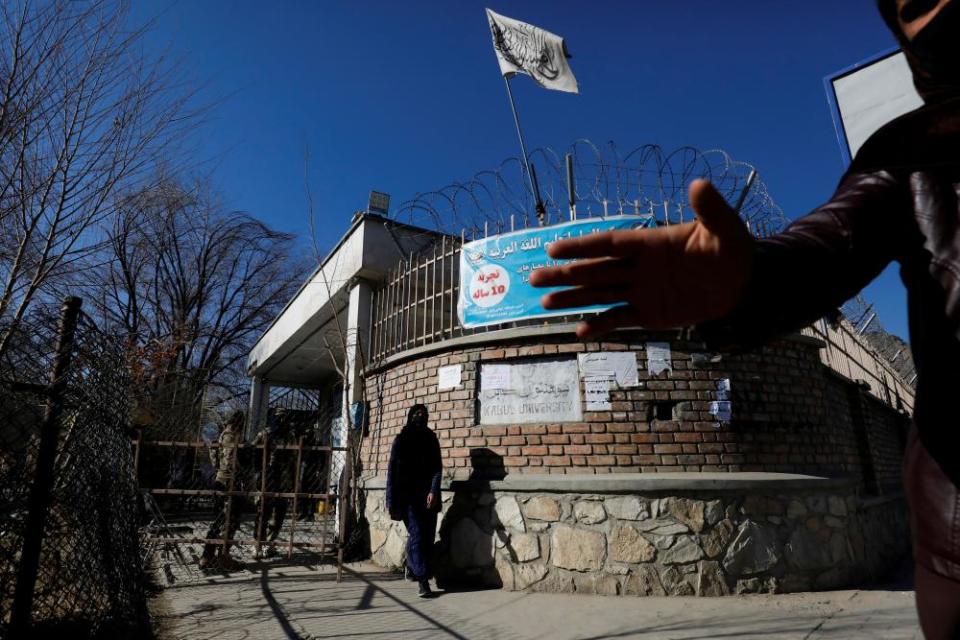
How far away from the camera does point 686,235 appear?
96 centimetres

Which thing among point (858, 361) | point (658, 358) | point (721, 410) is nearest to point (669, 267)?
point (658, 358)

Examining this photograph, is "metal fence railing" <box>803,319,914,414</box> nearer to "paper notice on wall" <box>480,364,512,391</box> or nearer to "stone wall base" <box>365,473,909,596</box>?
"stone wall base" <box>365,473,909,596</box>

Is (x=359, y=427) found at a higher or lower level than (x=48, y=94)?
lower

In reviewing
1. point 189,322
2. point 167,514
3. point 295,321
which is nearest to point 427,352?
point 295,321

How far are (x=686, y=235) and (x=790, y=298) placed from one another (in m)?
0.29

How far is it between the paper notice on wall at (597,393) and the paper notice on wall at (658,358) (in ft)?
1.60

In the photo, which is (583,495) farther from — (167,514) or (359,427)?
(167,514)

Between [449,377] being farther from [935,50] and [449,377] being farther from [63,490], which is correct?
[935,50]

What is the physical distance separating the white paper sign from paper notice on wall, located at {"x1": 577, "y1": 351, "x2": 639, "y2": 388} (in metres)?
0.12

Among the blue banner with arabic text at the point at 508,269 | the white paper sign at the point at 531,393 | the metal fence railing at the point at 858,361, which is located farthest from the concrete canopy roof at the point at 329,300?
the metal fence railing at the point at 858,361

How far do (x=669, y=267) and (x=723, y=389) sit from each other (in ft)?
16.7

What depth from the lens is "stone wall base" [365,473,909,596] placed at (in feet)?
16.3

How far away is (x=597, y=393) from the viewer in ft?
18.2

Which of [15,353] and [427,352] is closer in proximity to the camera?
[15,353]
